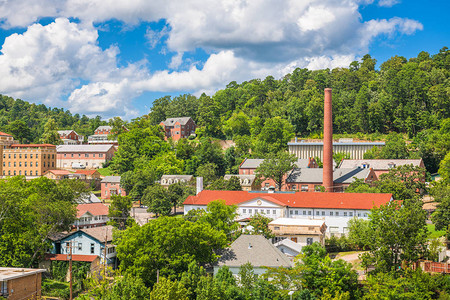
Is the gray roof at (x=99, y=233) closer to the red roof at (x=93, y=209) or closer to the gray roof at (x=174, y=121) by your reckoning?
the red roof at (x=93, y=209)

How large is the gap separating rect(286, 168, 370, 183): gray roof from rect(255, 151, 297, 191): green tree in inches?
72.6

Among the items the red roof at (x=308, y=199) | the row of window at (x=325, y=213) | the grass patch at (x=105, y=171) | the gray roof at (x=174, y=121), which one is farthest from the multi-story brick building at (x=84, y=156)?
the row of window at (x=325, y=213)

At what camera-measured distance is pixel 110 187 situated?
317 feet

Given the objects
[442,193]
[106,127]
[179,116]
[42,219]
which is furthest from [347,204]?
[106,127]

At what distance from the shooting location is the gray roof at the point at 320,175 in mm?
87438

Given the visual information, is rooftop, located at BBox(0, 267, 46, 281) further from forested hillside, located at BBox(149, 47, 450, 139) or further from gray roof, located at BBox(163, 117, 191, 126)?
gray roof, located at BBox(163, 117, 191, 126)

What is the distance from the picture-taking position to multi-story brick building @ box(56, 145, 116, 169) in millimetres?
120000

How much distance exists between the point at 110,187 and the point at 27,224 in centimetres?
4453

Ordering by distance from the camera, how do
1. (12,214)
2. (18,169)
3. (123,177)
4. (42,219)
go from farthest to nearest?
(18,169), (123,177), (42,219), (12,214)

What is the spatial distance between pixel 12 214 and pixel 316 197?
40665 mm

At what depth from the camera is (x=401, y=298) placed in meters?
37.5

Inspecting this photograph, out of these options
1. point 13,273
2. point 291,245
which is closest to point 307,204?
point 291,245

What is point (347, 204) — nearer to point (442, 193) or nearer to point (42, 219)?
point (442, 193)

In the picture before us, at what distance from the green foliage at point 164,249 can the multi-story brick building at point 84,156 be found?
247 feet
